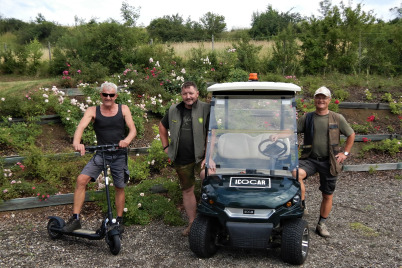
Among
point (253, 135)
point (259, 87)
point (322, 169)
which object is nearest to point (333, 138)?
point (322, 169)

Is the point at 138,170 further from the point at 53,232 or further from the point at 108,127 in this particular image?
the point at 53,232

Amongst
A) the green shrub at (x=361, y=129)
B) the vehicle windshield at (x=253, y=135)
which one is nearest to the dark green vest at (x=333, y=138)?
the vehicle windshield at (x=253, y=135)

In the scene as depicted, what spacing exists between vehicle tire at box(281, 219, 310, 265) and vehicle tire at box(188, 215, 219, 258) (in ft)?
2.49

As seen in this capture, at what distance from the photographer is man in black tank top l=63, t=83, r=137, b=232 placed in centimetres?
484

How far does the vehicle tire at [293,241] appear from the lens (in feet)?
13.2

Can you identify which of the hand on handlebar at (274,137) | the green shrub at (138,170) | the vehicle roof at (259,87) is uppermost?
the vehicle roof at (259,87)

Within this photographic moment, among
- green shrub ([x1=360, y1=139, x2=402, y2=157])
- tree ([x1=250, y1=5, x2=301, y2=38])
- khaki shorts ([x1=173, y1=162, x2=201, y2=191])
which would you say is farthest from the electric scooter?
tree ([x1=250, y1=5, x2=301, y2=38])

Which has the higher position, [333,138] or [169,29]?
[169,29]

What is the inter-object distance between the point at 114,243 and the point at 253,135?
200cm

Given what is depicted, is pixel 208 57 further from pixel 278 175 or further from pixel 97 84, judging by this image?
pixel 278 175

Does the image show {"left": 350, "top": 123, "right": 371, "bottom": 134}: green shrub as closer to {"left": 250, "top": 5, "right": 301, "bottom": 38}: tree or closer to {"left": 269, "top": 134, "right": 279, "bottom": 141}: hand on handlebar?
{"left": 269, "top": 134, "right": 279, "bottom": 141}: hand on handlebar

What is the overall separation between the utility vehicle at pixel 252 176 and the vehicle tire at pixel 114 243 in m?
0.86

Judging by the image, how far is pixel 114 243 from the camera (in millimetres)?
4559

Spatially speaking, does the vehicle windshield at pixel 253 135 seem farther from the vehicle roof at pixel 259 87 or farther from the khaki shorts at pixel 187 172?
the khaki shorts at pixel 187 172
